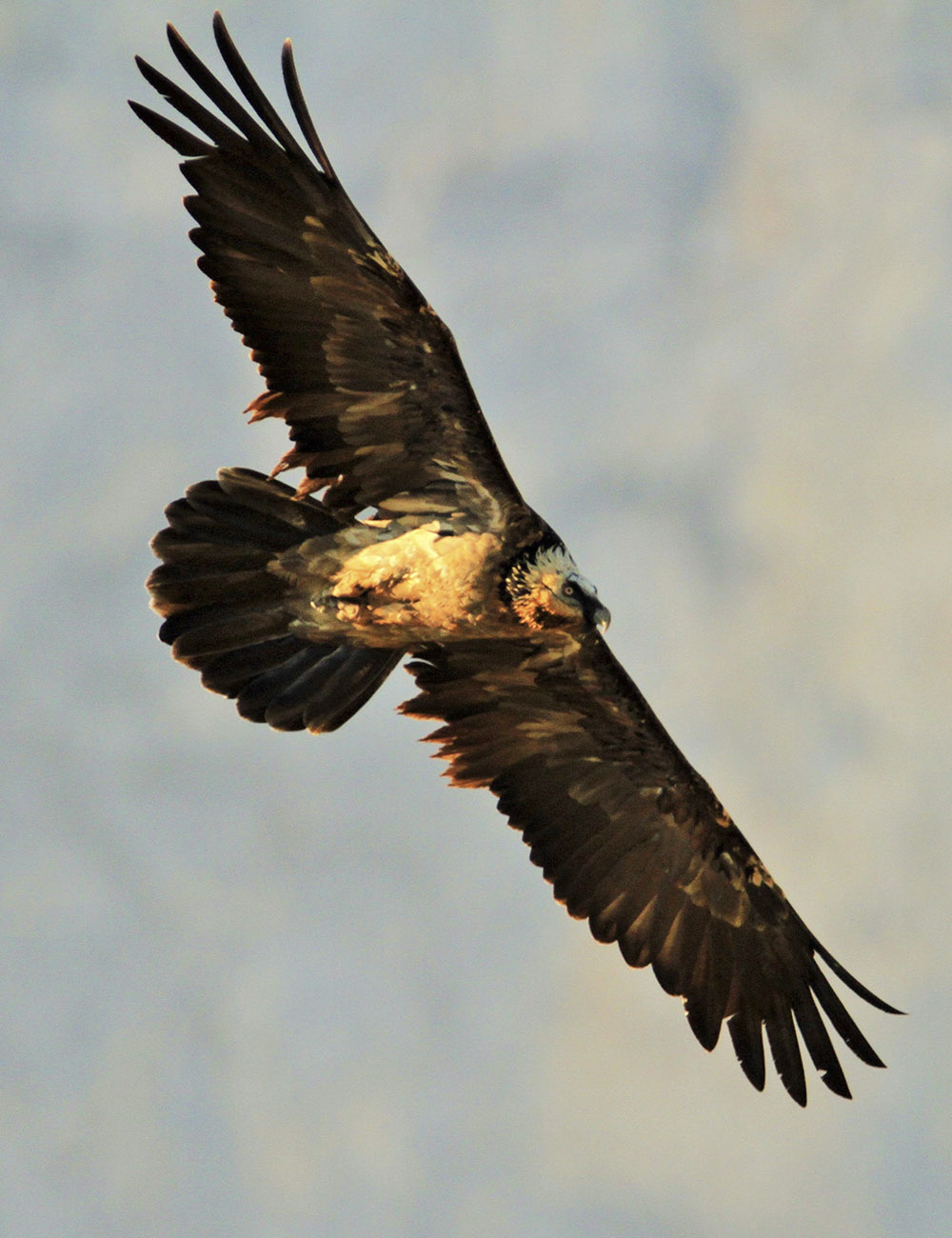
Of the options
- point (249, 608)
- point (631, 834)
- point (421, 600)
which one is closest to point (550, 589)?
point (421, 600)

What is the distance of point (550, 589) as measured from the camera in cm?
906

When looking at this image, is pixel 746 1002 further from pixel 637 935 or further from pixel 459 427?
pixel 459 427

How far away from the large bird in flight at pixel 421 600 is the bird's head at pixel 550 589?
1 centimetres

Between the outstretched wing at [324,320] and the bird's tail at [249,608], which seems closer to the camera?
the outstretched wing at [324,320]

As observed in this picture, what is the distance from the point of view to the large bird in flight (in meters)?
8.83

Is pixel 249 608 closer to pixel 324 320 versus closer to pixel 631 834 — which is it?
pixel 324 320

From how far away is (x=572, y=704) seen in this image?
10281mm

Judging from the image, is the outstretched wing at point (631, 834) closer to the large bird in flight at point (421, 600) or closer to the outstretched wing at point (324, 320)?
the large bird in flight at point (421, 600)

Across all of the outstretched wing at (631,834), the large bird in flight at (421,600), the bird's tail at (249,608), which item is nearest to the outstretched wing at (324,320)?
the large bird in flight at (421,600)

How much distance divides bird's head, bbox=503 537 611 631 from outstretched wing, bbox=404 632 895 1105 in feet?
3.16

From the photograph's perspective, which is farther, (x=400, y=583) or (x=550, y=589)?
(x=400, y=583)

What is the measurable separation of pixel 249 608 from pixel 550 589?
5.46 ft

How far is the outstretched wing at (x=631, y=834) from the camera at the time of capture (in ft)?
33.4

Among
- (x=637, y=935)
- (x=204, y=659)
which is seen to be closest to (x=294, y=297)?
(x=204, y=659)
